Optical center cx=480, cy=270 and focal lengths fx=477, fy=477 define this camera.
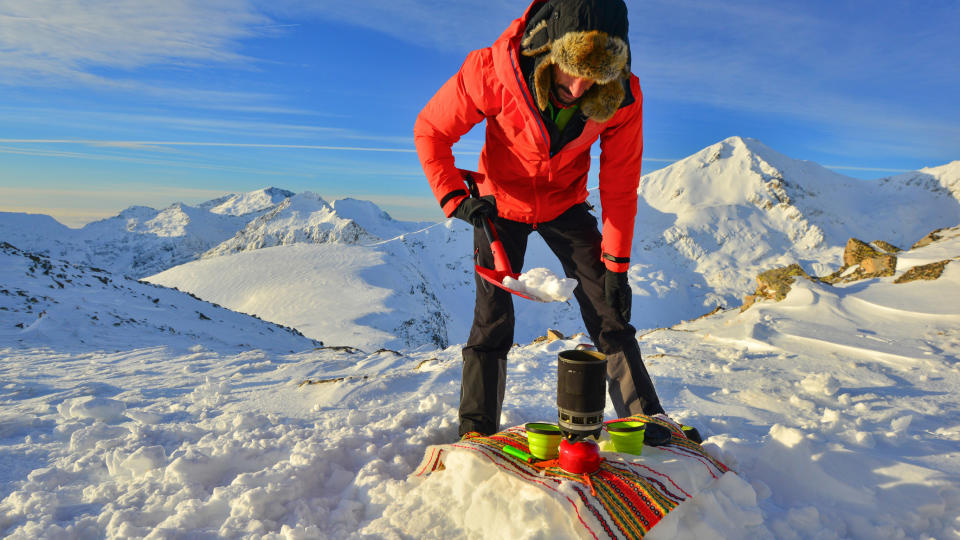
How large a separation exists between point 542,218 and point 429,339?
25274 millimetres

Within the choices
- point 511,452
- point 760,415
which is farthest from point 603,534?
point 760,415

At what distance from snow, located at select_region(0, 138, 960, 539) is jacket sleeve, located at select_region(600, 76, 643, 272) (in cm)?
126

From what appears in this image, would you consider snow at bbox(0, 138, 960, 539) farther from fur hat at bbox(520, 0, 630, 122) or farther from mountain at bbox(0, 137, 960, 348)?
mountain at bbox(0, 137, 960, 348)

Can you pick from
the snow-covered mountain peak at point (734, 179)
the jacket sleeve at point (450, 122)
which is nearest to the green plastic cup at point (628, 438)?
the jacket sleeve at point (450, 122)

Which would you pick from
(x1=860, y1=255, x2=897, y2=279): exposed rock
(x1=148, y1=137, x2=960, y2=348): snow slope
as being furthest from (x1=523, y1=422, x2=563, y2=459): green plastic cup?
(x1=148, y1=137, x2=960, y2=348): snow slope

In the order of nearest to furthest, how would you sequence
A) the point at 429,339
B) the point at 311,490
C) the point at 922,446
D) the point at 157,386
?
the point at 311,490, the point at 922,446, the point at 157,386, the point at 429,339

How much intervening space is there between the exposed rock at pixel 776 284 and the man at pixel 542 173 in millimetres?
6464

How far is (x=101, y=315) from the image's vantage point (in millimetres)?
8227

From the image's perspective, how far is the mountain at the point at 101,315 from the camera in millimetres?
7238

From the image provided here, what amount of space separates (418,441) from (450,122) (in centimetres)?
191

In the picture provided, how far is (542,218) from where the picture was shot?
9.95 ft

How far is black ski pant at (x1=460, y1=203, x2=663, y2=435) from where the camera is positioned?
2932 mm

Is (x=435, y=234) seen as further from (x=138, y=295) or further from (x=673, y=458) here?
(x=673, y=458)

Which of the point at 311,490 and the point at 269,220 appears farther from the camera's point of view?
the point at 269,220
